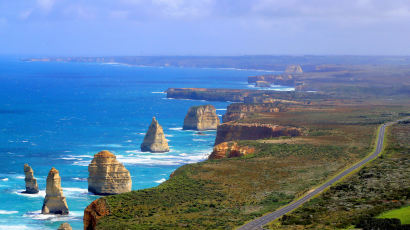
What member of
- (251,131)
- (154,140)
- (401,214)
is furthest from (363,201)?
(154,140)

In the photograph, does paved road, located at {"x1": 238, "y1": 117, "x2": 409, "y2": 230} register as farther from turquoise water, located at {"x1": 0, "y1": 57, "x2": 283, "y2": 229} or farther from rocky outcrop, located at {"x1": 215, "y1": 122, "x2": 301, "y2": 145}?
rocky outcrop, located at {"x1": 215, "y1": 122, "x2": 301, "y2": 145}

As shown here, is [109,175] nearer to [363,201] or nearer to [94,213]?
[94,213]

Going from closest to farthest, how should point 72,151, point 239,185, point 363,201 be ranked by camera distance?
point 363,201
point 239,185
point 72,151

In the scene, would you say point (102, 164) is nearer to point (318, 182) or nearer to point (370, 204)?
point (318, 182)

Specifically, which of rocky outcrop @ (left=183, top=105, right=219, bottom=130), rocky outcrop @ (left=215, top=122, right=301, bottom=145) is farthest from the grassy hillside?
rocky outcrop @ (left=183, top=105, right=219, bottom=130)

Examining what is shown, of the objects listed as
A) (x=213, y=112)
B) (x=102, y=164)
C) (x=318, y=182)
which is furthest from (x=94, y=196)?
(x=213, y=112)

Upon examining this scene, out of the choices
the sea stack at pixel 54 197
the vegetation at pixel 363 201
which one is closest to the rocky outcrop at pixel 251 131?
the vegetation at pixel 363 201
